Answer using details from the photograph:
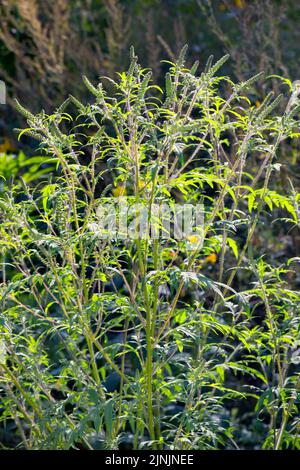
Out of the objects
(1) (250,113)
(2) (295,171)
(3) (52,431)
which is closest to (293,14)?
(2) (295,171)

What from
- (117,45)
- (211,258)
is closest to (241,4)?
(117,45)

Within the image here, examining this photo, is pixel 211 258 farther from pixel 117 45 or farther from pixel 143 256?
pixel 117 45

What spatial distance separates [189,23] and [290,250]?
3.27m

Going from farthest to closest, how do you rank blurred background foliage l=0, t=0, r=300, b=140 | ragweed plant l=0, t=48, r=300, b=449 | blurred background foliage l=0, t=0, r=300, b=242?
blurred background foliage l=0, t=0, r=300, b=140, blurred background foliage l=0, t=0, r=300, b=242, ragweed plant l=0, t=48, r=300, b=449

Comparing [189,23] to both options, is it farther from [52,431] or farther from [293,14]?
[52,431]

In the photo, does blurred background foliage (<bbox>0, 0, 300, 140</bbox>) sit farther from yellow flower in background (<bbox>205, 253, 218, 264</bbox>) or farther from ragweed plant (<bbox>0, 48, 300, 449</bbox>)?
ragweed plant (<bbox>0, 48, 300, 449</bbox>)

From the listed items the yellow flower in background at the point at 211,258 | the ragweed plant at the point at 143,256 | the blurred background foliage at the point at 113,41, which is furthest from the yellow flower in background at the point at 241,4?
the ragweed plant at the point at 143,256

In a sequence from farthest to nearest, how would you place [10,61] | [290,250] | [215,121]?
[10,61], [290,250], [215,121]

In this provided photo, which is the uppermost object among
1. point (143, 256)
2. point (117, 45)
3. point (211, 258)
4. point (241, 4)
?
point (241, 4)

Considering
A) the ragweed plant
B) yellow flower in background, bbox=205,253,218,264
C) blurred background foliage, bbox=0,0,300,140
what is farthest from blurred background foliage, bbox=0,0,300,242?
the ragweed plant

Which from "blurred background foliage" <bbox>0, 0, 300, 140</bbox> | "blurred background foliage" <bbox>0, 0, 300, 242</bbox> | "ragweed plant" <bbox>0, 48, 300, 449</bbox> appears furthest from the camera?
"blurred background foliage" <bbox>0, 0, 300, 140</bbox>

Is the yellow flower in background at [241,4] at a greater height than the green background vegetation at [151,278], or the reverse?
the yellow flower in background at [241,4]

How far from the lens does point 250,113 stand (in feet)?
8.29

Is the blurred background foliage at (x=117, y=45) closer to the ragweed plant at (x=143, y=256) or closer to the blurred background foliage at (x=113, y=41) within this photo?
the blurred background foliage at (x=113, y=41)
